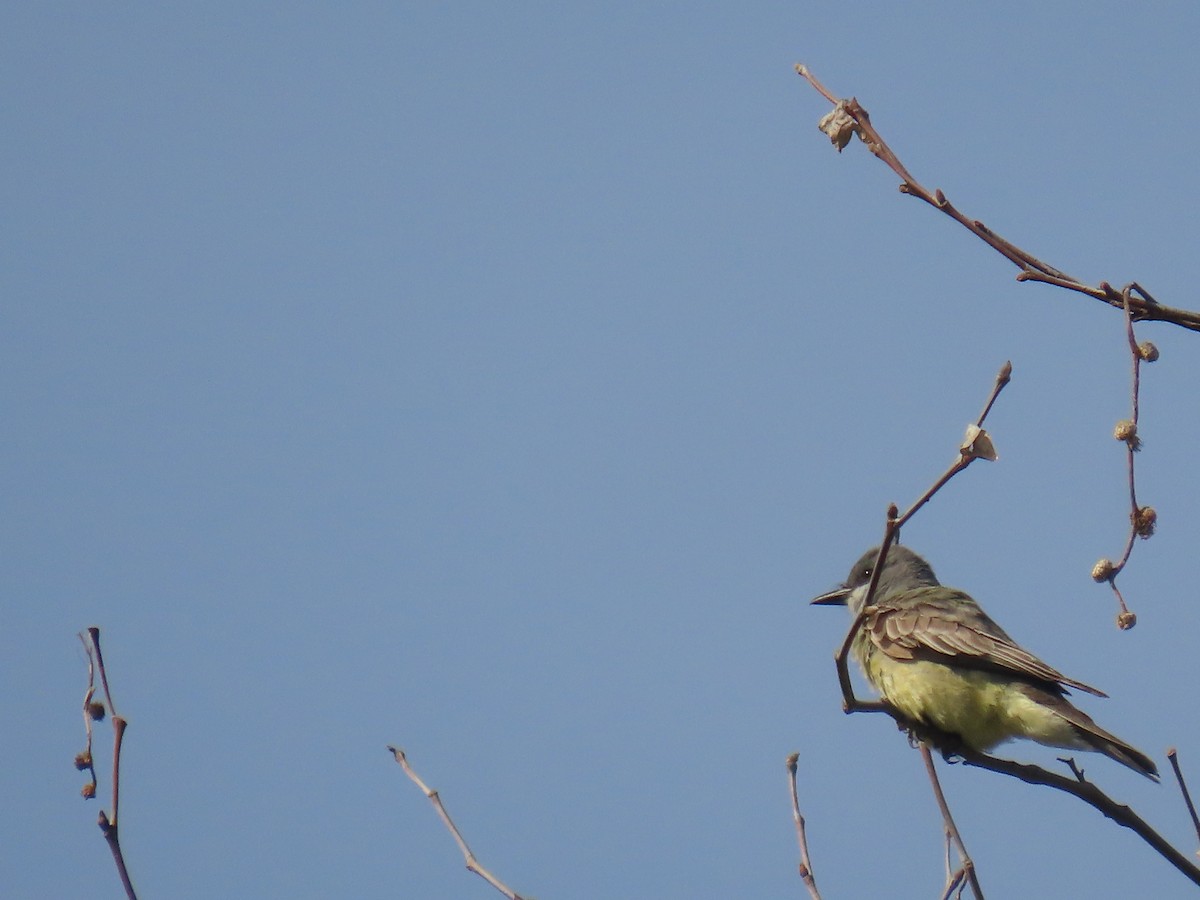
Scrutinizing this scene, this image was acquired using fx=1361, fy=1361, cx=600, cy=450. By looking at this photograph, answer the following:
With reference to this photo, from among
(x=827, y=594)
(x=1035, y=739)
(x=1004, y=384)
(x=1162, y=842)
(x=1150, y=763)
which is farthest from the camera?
(x=827, y=594)

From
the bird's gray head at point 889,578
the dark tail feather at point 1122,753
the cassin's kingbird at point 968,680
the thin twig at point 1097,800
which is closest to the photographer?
the thin twig at point 1097,800

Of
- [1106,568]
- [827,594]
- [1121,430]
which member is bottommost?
[1106,568]

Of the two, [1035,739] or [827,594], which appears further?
[827,594]

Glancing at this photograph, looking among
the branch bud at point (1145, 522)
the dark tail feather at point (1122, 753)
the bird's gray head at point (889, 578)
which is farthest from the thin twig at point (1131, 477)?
the bird's gray head at point (889, 578)

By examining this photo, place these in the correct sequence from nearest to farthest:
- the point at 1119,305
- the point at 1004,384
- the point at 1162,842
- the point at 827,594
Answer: the point at 1004,384, the point at 1119,305, the point at 1162,842, the point at 827,594

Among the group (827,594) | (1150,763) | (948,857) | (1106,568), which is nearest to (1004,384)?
(1106,568)

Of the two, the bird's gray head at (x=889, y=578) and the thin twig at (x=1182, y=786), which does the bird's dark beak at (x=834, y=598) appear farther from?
the thin twig at (x=1182, y=786)

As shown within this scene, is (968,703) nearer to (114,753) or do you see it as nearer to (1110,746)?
(1110,746)

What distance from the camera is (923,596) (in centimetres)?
893

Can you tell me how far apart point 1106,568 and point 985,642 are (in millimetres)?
3876

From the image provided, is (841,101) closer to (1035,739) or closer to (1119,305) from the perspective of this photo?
(1119,305)

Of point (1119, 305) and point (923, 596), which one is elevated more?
point (923, 596)

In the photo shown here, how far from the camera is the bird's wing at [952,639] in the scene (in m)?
7.55

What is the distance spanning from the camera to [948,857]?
5.26 metres
